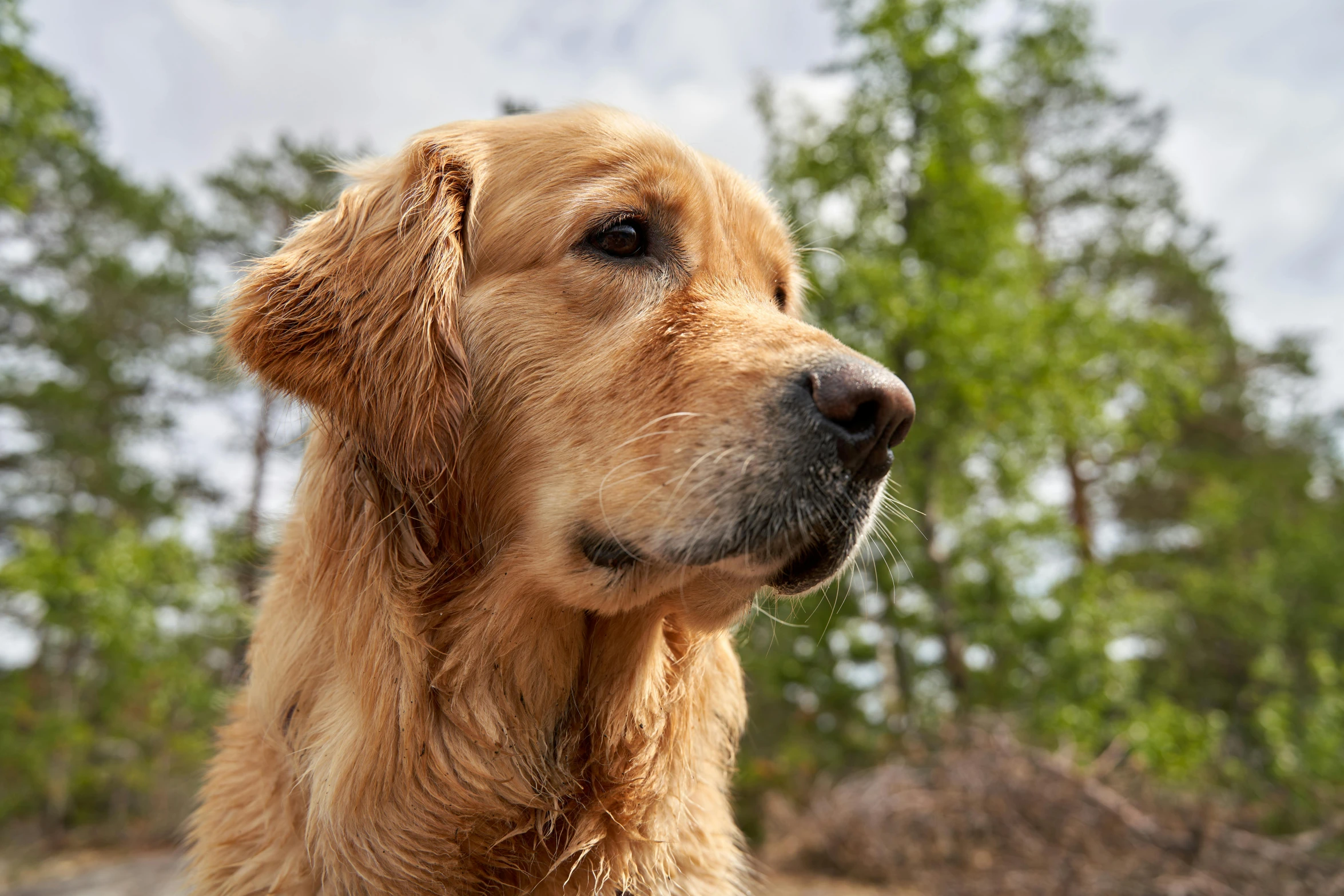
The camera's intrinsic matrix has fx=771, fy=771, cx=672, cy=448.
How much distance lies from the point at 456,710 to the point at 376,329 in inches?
37.8

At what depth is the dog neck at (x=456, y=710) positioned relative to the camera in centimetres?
180

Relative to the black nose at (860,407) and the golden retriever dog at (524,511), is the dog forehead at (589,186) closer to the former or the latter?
the golden retriever dog at (524,511)

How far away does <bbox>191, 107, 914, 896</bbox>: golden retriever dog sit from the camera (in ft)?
5.61

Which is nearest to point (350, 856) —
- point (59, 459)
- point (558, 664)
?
point (558, 664)

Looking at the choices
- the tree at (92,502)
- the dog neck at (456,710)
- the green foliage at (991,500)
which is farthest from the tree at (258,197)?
the dog neck at (456,710)

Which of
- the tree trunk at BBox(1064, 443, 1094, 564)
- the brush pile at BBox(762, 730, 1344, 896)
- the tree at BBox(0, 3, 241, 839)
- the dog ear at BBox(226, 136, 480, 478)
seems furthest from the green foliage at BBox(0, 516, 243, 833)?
the tree trunk at BBox(1064, 443, 1094, 564)

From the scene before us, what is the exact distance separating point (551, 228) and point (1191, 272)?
69.2 feet

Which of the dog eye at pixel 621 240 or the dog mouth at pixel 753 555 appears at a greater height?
the dog eye at pixel 621 240

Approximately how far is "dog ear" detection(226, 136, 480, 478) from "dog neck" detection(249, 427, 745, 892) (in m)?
0.16

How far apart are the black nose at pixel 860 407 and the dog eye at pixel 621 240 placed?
0.69m

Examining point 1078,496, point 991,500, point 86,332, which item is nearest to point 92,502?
point 86,332

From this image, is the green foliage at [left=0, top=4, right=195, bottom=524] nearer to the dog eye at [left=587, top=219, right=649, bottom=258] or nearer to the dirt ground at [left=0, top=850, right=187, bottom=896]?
the dirt ground at [left=0, top=850, right=187, bottom=896]

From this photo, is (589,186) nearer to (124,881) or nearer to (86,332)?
(124,881)

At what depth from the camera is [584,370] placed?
1.91 meters
